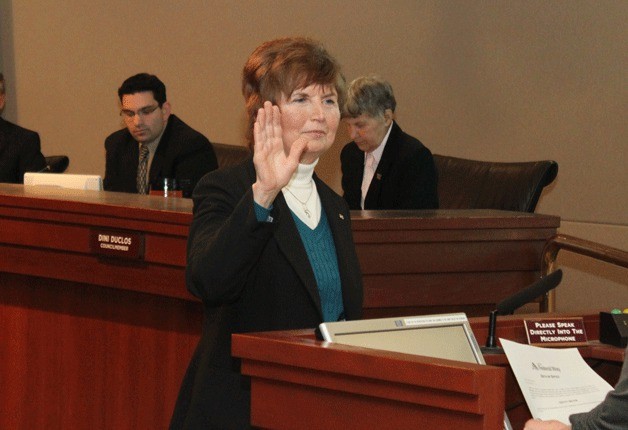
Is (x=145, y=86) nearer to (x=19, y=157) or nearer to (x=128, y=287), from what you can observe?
(x=19, y=157)

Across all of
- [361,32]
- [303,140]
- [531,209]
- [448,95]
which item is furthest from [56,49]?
[303,140]

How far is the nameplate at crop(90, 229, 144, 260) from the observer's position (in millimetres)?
3414

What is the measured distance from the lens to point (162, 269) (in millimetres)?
3352

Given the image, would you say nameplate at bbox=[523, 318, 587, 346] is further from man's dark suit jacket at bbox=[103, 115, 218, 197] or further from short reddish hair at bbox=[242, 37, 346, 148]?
man's dark suit jacket at bbox=[103, 115, 218, 197]

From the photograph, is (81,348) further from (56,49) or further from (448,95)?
(56,49)

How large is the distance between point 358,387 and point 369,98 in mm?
3537

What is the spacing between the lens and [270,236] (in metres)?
2.28

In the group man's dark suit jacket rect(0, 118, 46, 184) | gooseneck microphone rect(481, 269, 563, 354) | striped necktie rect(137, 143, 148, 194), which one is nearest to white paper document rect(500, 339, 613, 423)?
gooseneck microphone rect(481, 269, 563, 354)

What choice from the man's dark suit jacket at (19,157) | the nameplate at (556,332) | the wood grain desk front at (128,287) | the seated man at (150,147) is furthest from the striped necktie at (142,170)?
the nameplate at (556,332)

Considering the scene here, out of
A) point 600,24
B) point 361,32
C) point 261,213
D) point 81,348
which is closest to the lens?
point 261,213

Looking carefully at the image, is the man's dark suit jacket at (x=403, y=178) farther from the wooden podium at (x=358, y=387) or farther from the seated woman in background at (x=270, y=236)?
the wooden podium at (x=358, y=387)

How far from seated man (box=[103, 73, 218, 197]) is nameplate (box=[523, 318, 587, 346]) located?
317cm

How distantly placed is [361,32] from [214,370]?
502cm

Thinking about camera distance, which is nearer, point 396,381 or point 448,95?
point 396,381
